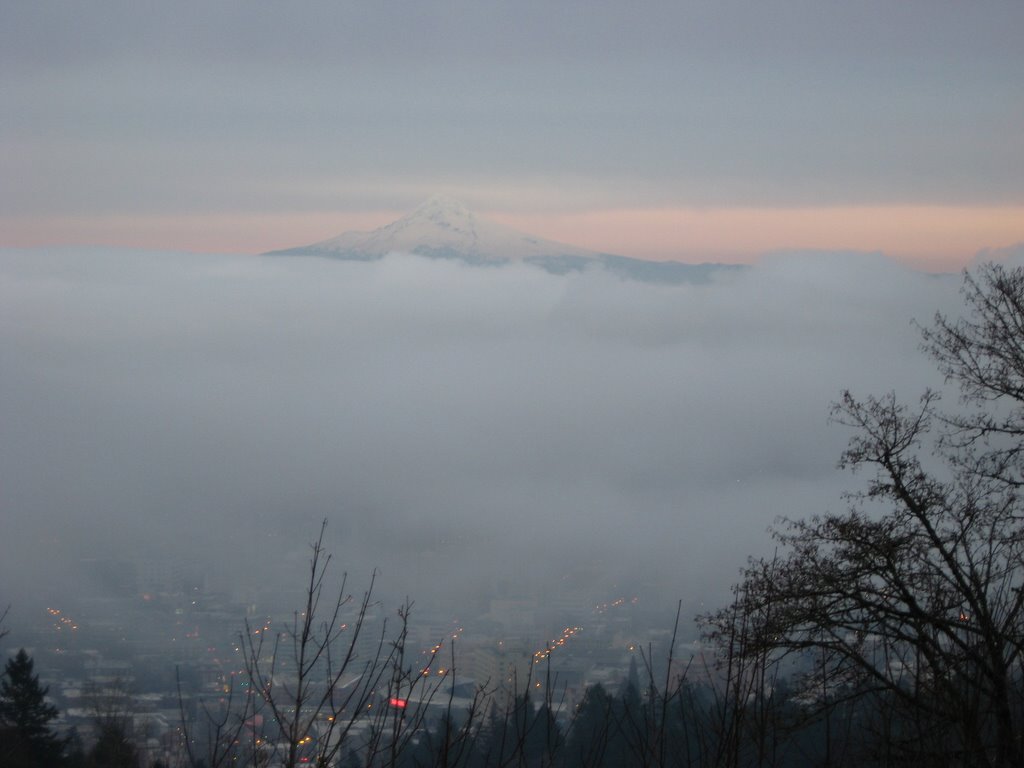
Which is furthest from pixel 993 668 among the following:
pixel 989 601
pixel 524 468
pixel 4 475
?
pixel 524 468

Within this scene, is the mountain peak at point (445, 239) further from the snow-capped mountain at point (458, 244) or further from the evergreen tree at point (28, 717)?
the evergreen tree at point (28, 717)

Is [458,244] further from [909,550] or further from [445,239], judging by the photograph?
[909,550]

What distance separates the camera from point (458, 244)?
563 feet

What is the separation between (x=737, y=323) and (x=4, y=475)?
12251 centimetres

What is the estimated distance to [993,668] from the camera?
18.7 feet

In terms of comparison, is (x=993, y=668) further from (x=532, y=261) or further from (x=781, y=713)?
(x=532, y=261)

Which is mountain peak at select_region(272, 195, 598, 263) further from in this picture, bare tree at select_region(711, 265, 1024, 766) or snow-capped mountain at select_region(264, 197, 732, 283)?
bare tree at select_region(711, 265, 1024, 766)

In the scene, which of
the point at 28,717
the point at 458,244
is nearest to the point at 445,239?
the point at 458,244

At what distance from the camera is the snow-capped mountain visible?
16588 centimetres

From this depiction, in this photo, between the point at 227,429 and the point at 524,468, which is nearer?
the point at 524,468

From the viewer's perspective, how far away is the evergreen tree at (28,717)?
1057 cm

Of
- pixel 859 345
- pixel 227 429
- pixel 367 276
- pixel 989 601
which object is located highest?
pixel 367 276

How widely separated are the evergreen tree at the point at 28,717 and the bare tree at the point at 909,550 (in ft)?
22.9

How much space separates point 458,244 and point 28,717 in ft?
531
